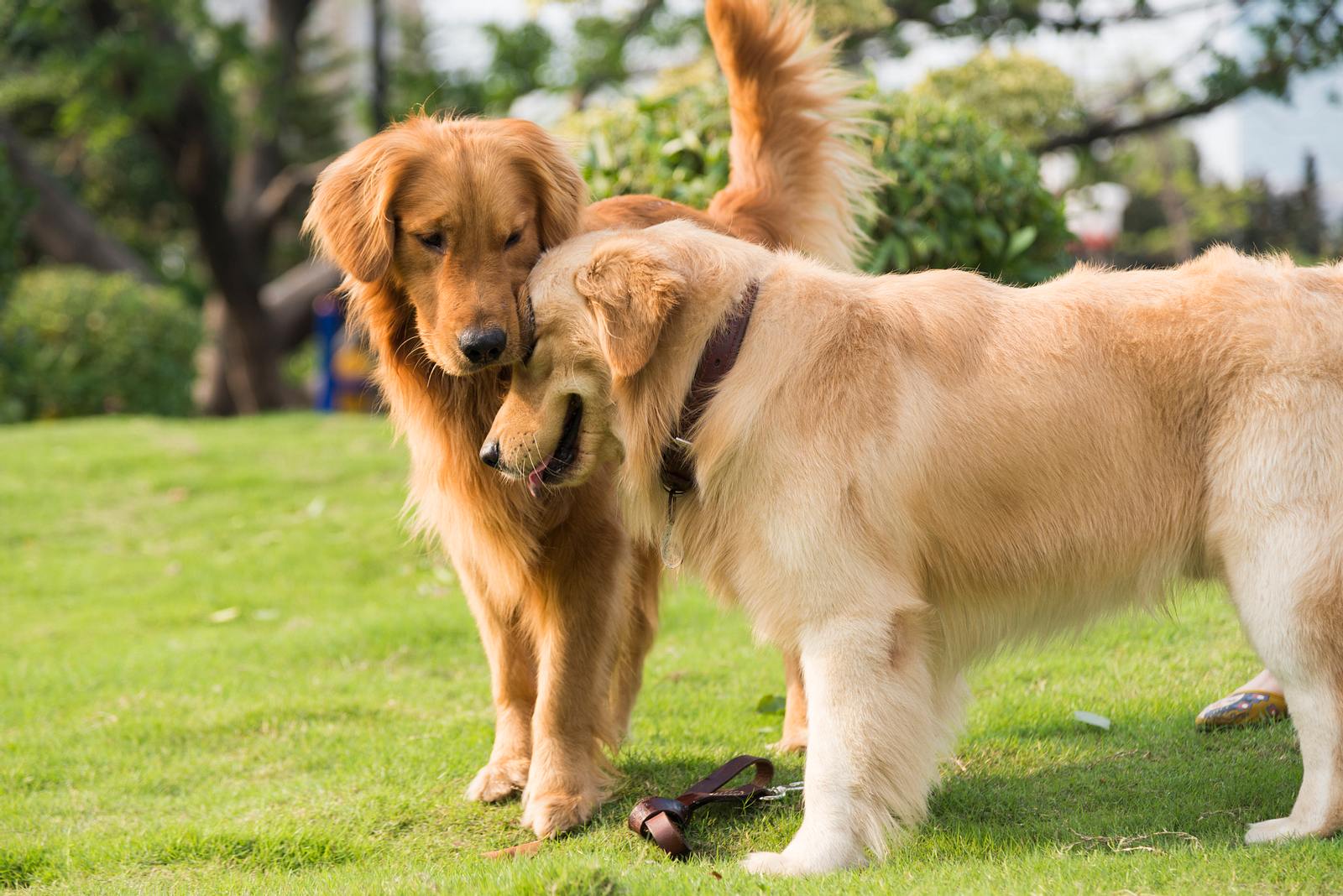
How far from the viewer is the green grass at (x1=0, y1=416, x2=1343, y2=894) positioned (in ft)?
11.3

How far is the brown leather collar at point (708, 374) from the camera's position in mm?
3521

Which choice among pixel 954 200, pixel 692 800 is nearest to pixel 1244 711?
pixel 692 800

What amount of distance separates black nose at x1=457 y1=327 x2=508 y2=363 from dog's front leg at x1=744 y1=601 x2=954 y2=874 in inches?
47.2

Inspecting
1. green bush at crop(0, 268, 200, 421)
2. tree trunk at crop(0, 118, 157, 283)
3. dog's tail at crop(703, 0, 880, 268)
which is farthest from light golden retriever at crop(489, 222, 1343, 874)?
tree trunk at crop(0, 118, 157, 283)

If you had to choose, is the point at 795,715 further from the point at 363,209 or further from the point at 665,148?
the point at 665,148

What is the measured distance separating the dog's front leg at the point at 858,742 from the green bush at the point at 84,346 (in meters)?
13.8

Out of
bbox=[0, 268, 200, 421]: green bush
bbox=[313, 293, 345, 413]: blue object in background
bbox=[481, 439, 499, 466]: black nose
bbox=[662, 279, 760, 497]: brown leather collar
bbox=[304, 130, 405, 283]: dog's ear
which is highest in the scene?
bbox=[304, 130, 405, 283]: dog's ear

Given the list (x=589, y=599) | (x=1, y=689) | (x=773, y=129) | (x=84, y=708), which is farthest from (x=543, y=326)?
(x=1, y=689)

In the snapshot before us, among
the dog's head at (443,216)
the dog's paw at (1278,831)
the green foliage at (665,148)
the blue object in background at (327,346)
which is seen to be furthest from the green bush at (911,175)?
the blue object in background at (327,346)

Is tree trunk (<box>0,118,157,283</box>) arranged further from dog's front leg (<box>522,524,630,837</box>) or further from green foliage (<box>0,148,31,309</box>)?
dog's front leg (<box>522,524,630,837</box>)

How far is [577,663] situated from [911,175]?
12.1 ft

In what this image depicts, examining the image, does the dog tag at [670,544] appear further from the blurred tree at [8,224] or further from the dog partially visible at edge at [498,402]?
the blurred tree at [8,224]

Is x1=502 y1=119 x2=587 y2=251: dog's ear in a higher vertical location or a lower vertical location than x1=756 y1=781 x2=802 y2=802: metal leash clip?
higher

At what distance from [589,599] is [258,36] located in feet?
63.5
